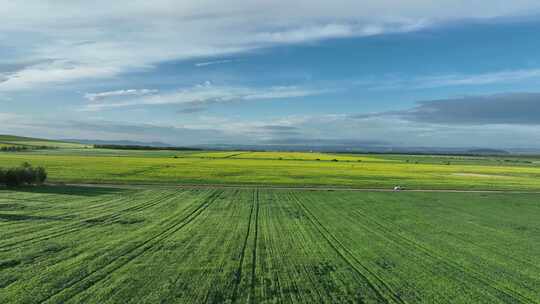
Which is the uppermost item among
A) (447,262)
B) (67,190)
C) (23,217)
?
(23,217)

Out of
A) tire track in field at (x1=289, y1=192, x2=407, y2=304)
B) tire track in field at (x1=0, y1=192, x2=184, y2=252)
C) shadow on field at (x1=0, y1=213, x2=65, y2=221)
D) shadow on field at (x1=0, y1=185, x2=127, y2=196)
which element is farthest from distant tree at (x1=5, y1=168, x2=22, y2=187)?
tire track in field at (x1=289, y1=192, x2=407, y2=304)

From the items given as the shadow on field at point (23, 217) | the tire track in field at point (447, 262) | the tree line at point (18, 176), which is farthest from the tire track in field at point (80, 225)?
the tree line at point (18, 176)

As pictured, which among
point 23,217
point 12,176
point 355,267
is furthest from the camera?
point 12,176

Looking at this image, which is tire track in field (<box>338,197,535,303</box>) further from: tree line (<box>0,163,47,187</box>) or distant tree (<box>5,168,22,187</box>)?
distant tree (<box>5,168,22,187</box>)

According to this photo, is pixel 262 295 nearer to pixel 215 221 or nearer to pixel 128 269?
pixel 128 269

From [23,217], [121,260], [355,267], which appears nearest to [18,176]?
[23,217]

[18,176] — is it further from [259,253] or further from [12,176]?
[259,253]

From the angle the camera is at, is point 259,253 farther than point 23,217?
No

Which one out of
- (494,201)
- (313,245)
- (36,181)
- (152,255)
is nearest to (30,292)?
(152,255)
